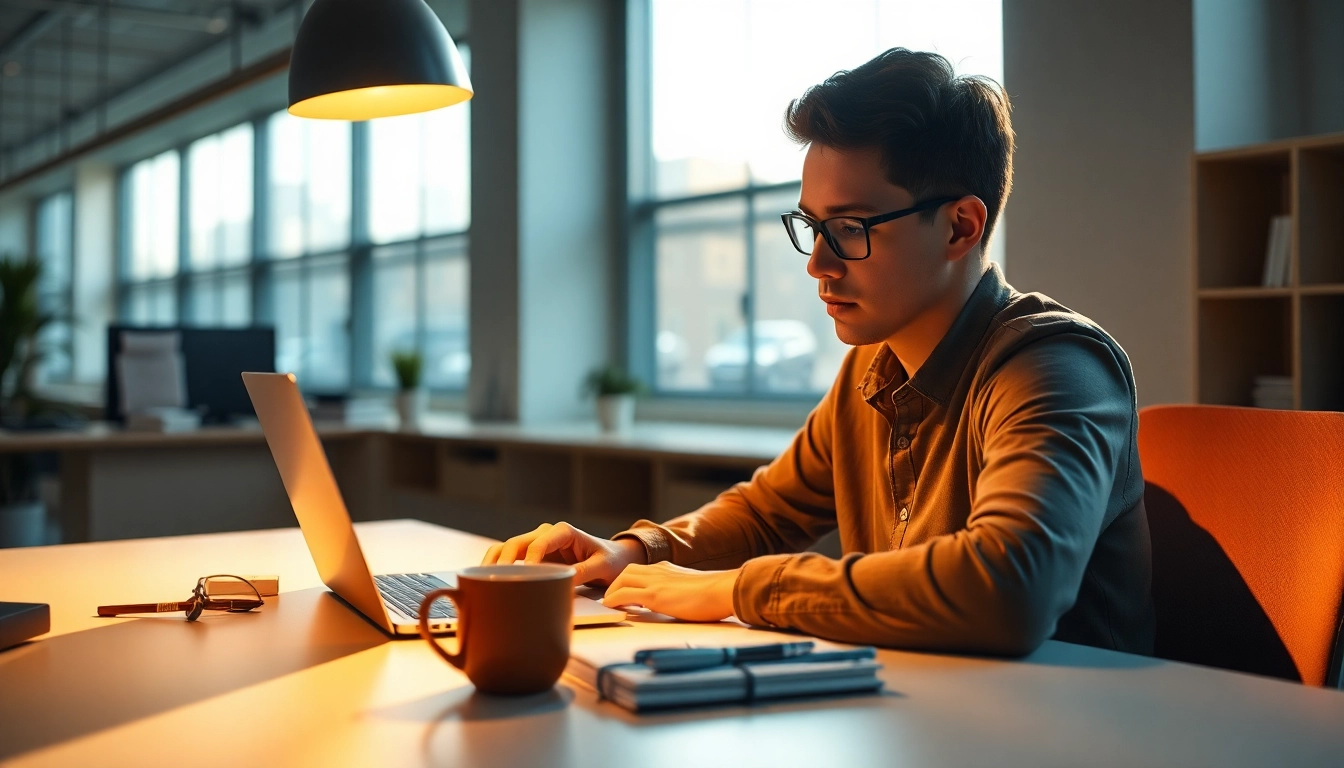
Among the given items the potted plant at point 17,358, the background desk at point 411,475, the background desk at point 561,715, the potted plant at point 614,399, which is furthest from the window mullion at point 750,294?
the potted plant at point 17,358

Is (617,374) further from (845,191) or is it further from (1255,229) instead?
(845,191)

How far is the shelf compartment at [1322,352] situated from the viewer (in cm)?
275

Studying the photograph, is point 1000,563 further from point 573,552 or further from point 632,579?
point 573,552

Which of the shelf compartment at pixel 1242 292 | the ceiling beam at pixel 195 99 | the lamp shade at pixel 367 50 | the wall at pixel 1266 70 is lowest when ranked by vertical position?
the shelf compartment at pixel 1242 292

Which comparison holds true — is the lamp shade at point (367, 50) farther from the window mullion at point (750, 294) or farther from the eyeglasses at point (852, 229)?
the window mullion at point (750, 294)

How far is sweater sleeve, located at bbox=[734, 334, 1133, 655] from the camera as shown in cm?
105

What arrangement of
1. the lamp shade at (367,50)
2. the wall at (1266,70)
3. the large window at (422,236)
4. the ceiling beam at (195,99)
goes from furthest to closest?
the large window at (422,236), the ceiling beam at (195,99), the wall at (1266,70), the lamp shade at (367,50)

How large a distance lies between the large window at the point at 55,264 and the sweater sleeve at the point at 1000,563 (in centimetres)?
1247

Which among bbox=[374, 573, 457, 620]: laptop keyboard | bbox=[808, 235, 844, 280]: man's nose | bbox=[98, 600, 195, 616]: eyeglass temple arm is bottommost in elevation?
bbox=[98, 600, 195, 616]: eyeglass temple arm

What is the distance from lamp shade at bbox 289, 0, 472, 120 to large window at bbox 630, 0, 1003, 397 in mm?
2565

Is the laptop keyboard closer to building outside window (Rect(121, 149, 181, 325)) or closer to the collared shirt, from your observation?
the collared shirt

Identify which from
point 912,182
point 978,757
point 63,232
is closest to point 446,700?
point 978,757

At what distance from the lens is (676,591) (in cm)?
124

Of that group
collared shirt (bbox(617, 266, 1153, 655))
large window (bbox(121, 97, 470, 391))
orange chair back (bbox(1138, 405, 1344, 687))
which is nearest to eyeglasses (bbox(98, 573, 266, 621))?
collared shirt (bbox(617, 266, 1153, 655))
